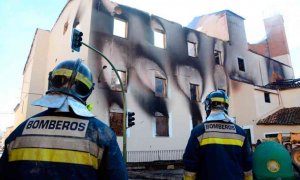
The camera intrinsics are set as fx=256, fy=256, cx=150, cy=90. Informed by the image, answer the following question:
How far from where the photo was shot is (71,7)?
2144 cm

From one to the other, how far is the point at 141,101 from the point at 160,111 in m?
1.83

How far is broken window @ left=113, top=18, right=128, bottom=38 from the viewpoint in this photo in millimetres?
18859

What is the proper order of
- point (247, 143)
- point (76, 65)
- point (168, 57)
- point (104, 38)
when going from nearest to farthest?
point (76, 65)
point (247, 143)
point (104, 38)
point (168, 57)

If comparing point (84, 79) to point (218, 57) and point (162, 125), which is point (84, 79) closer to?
point (162, 125)

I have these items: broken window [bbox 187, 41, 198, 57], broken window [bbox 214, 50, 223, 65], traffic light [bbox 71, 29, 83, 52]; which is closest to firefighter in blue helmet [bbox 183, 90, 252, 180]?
traffic light [bbox 71, 29, 83, 52]

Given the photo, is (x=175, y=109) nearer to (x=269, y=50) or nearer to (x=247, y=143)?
(x=247, y=143)

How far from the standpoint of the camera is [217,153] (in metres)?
3.08

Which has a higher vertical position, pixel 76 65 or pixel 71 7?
pixel 71 7

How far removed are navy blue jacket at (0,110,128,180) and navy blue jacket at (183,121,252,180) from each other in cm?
165

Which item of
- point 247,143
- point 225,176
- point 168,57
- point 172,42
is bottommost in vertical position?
point 225,176

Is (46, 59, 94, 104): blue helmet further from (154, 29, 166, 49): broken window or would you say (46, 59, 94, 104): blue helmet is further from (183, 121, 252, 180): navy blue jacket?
(154, 29, 166, 49): broken window

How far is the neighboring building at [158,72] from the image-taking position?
17422mm

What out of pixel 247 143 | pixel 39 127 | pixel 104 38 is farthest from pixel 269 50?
pixel 39 127

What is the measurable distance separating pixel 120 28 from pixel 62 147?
18.3 m
